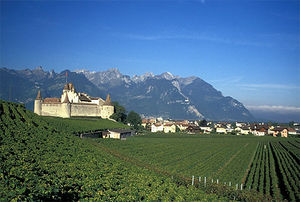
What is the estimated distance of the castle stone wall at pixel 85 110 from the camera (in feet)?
335

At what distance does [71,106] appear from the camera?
101250mm

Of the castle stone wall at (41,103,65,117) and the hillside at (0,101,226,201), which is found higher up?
the castle stone wall at (41,103,65,117)

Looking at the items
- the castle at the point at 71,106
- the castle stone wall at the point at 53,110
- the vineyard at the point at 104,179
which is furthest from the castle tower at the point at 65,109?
the vineyard at the point at 104,179

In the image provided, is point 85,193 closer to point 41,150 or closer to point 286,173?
point 41,150

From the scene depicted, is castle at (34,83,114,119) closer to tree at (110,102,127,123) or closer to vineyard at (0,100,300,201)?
tree at (110,102,127,123)

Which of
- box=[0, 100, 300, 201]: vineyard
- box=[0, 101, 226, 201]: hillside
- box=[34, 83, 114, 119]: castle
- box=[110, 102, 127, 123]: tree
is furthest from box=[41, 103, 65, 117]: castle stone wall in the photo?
box=[0, 101, 226, 201]: hillside

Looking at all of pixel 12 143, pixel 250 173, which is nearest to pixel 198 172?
pixel 250 173

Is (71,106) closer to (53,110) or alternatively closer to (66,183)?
(53,110)

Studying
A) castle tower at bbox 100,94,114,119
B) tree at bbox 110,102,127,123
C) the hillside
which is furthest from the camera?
tree at bbox 110,102,127,123

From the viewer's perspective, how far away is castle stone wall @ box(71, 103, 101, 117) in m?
102

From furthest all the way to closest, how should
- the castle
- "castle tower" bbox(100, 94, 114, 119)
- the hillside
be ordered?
"castle tower" bbox(100, 94, 114, 119) < the castle < the hillside

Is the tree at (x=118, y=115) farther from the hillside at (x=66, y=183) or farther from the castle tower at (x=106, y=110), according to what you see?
the hillside at (x=66, y=183)

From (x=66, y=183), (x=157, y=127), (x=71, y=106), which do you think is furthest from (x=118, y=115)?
(x=66, y=183)

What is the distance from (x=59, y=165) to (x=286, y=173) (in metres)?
28.8
